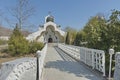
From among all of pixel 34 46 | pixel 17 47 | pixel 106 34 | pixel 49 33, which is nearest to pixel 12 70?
pixel 106 34

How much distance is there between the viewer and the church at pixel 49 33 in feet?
156

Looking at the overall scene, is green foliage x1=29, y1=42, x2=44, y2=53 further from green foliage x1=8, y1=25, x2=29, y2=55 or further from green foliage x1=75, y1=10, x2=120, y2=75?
green foliage x1=75, y1=10, x2=120, y2=75

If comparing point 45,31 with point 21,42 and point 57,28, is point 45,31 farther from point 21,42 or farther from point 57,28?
point 21,42

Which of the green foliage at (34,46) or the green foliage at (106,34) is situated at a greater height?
the green foliage at (106,34)

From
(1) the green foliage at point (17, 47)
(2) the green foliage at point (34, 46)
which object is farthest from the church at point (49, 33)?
(1) the green foliage at point (17, 47)

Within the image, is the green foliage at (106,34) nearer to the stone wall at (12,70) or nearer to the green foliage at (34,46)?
the stone wall at (12,70)

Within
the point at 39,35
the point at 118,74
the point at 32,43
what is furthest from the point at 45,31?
the point at 118,74

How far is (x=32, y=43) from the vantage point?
29.1m

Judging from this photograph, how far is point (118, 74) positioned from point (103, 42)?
3651 mm

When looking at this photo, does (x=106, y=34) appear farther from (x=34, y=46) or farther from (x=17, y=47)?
(x=34, y=46)

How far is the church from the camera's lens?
156 feet

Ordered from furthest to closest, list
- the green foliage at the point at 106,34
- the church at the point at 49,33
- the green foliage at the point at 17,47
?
the church at the point at 49,33
the green foliage at the point at 17,47
the green foliage at the point at 106,34

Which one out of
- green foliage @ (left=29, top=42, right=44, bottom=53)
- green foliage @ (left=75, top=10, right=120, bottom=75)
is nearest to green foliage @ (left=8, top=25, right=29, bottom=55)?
green foliage @ (left=29, top=42, right=44, bottom=53)

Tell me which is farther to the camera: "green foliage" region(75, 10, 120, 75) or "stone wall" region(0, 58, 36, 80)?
"green foliage" region(75, 10, 120, 75)
